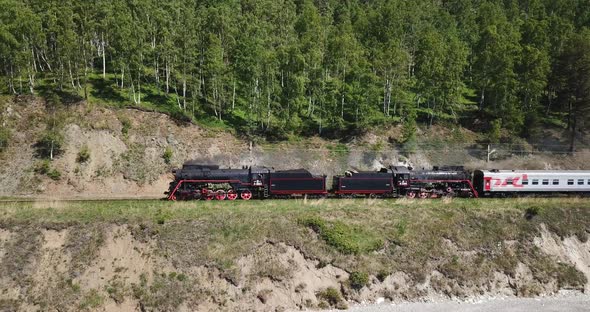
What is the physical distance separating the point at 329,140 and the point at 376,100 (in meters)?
7.83

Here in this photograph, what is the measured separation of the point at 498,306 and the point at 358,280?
372 inches

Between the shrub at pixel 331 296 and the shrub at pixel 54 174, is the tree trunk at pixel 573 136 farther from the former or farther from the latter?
the shrub at pixel 54 174

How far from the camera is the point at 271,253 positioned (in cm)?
2931

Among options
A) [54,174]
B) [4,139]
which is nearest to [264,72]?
[54,174]

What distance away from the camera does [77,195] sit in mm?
40719

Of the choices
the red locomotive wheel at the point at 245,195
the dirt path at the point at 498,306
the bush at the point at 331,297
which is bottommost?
the dirt path at the point at 498,306

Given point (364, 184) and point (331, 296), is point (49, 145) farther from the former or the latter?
point (331, 296)

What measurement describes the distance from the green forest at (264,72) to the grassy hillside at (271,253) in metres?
21.2

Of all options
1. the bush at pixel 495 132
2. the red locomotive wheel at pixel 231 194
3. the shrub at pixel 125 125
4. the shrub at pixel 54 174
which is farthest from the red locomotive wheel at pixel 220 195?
the bush at pixel 495 132

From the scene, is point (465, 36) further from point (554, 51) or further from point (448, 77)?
point (448, 77)

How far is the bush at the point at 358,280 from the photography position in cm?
2839

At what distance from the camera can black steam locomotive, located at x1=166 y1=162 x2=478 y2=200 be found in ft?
119

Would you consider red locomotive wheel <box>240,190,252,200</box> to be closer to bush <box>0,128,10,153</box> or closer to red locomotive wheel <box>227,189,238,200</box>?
red locomotive wheel <box>227,189,238,200</box>

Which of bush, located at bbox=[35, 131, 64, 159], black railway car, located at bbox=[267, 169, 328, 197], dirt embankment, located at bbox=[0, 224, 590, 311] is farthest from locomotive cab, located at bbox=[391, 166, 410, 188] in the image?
bush, located at bbox=[35, 131, 64, 159]
